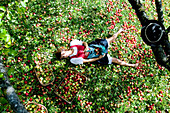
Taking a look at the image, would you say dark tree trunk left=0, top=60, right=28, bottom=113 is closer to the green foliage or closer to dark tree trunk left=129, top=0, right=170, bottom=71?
dark tree trunk left=129, top=0, right=170, bottom=71

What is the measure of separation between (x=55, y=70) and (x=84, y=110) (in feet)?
5.26

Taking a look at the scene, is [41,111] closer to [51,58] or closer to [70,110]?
[70,110]

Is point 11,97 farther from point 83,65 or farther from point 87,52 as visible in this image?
point 83,65

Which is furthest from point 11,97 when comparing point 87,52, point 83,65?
point 83,65

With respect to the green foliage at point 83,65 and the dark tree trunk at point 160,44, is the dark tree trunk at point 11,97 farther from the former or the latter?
the green foliage at point 83,65

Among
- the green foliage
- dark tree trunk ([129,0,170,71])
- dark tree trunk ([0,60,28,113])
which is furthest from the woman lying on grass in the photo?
dark tree trunk ([129,0,170,71])

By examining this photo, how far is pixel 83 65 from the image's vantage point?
15.1ft

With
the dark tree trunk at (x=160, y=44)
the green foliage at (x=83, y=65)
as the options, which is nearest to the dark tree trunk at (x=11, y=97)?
the dark tree trunk at (x=160, y=44)

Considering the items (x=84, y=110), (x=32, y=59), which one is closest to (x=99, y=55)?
(x=84, y=110)

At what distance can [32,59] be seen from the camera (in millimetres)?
4152

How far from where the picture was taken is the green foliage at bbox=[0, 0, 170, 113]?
398 centimetres

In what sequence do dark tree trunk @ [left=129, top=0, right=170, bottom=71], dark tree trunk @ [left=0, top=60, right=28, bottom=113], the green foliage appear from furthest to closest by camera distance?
the green foliage
dark tree trunk @ [left=129, top=0, right=170, bottom=71]
dark tree trunk @ [left=0, top=60, right=28, bottom=113]

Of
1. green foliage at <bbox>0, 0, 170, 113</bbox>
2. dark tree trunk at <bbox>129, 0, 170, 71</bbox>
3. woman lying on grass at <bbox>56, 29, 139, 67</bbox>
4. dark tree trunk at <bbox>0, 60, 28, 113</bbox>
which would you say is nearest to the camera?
dark tree trunk at <bbox>0, 60, 28, 113</bbox>

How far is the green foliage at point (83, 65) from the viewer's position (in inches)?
157
